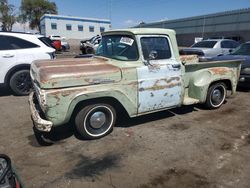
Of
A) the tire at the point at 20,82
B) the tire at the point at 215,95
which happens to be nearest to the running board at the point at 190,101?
the tire at the point at 215,95

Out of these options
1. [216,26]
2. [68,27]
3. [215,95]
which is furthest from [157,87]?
[68,27]

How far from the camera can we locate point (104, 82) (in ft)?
14.4

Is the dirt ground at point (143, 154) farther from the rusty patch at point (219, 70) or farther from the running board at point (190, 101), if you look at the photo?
the rusty patch at point (219, 70)

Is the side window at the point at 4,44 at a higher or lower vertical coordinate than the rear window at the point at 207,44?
lower

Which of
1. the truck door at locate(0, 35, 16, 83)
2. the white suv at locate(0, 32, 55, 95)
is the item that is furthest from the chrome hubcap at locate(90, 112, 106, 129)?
the truck door at locate(0, 35, 16, 83)

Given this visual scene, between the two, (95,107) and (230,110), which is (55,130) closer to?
Answer: (95,107)

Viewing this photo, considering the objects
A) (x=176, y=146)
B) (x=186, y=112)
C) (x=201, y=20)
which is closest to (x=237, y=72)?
(x=186, y=112)

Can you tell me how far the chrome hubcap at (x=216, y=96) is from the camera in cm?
634

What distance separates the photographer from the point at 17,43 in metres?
7.64

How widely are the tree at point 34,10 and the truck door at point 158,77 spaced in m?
57.8

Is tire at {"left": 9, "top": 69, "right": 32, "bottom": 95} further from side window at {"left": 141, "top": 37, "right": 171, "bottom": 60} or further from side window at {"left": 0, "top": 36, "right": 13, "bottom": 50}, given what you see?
side window at {"left": 141, "top": 37, "right": 171, "bottom": 60}

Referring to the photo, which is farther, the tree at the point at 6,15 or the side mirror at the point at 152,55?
the tree at the point at 6,15

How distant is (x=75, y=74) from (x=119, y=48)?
4.37 feet

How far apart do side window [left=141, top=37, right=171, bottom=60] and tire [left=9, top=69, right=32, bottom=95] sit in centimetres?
439
